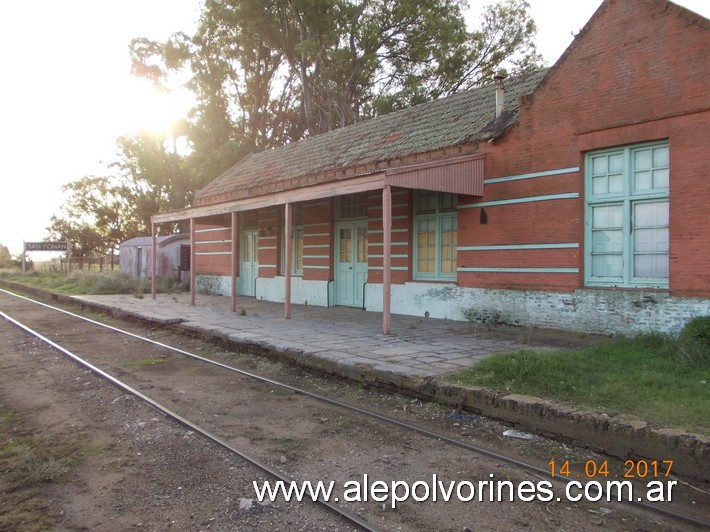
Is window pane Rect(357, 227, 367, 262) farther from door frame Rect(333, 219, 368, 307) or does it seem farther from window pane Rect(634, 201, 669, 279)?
window pane Rect(634, 201, 669, 279)

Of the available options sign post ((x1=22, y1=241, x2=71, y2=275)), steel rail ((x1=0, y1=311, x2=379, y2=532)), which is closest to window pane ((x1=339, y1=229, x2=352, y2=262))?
steel rail ((x1=0, y1=311, x2=379, y2=532))

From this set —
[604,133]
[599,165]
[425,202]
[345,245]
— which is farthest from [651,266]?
[345,245]

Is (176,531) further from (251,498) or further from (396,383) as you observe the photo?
(396,383)

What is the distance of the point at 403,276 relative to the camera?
12547mm

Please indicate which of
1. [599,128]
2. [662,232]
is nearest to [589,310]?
[662,232]

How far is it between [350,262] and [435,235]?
3.30 meters

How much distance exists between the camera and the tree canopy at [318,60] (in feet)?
82.3

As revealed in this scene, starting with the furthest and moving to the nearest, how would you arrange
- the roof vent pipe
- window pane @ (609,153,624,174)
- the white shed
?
the white shed, the roof vent pipe, window pane @ (609,153,624,174)

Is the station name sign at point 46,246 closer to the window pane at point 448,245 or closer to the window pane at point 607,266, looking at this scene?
the window pane at point 448,245

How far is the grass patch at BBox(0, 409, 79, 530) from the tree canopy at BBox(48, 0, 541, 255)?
22.6 meters

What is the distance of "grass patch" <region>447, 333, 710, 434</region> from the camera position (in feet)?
15.5

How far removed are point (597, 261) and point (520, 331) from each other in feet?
6.11

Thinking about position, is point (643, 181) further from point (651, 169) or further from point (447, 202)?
point (447, 202)

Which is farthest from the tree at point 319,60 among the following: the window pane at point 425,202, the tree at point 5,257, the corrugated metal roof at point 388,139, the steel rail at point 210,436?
the tree at point 5,257
